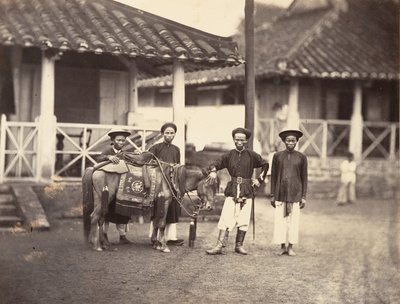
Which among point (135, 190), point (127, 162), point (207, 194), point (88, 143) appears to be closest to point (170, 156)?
point (127, 162)

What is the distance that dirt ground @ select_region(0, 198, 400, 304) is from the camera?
6047mm

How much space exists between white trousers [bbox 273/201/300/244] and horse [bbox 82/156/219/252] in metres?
1.11

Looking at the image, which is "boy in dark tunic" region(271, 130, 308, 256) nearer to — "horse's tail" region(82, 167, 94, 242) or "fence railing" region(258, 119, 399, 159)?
"horse's tail" region(82, 167, 94, 242)

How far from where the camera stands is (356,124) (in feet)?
58.8

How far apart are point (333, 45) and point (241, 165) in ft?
36.9

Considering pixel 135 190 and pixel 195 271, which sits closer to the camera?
pixel 195 271

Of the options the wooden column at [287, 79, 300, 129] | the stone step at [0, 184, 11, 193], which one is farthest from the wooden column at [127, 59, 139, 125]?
the wooden column at [287, 79, 300, 129]

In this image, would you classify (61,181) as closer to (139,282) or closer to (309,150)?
(139,282)

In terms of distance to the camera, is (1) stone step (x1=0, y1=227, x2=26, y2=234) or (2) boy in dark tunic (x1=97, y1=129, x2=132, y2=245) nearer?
(2) boy in dark tunic (x1=97, y1=129, x2=132, y2=245)

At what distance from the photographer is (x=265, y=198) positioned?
16.6m

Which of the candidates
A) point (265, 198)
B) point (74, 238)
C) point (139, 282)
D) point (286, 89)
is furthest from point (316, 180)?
point (139, 282)

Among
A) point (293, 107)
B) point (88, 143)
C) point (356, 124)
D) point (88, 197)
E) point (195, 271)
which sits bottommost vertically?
point (195, 271)

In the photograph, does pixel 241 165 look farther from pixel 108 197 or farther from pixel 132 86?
pixel 132 86

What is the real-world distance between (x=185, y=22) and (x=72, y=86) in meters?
3.14
